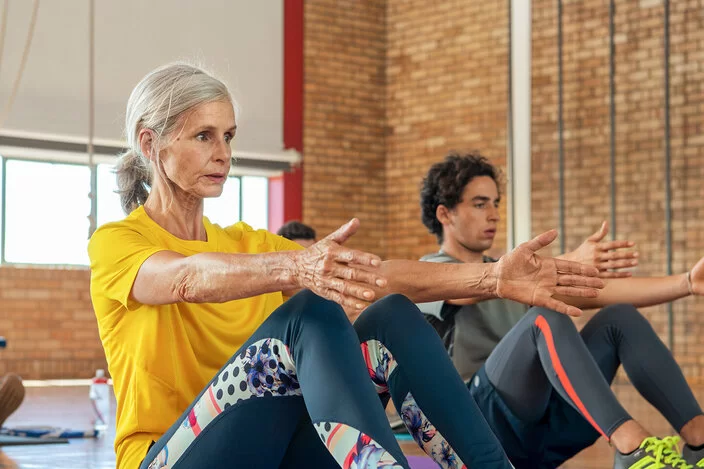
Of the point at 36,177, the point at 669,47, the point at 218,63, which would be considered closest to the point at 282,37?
the point at 218,63

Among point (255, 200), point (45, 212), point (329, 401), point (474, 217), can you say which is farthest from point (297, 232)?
point (255, 200)

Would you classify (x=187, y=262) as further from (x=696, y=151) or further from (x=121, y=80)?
(x=121, y=80)

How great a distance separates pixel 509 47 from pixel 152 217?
6003 millimetres

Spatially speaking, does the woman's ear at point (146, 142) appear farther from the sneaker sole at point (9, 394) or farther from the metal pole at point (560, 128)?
the metal pole at point (560, 128)

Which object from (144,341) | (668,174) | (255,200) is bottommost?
(144,341)

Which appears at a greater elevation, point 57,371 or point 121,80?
point 121,80

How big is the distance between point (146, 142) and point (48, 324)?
5.92 metres

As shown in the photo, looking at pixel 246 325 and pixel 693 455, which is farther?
pixel 693 455

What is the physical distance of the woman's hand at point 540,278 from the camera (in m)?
1.59

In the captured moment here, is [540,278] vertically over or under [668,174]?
under

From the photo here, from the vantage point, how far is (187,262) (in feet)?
4.72

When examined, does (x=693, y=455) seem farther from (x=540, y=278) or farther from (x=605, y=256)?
(x=540, y=278)

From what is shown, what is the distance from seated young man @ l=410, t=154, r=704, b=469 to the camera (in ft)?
6.45

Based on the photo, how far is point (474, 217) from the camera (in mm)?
2820
